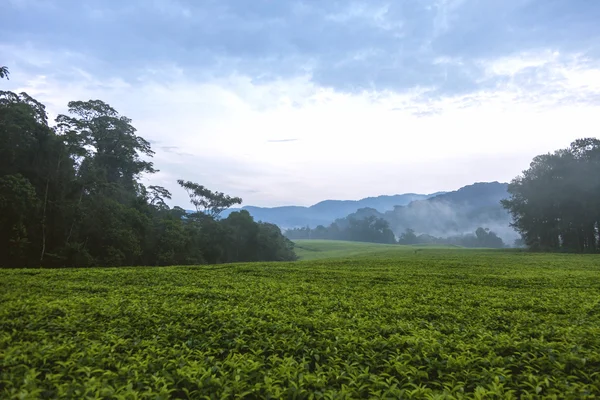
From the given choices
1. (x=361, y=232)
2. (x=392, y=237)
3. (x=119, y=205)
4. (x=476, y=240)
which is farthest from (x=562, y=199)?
(x=361, y=232)

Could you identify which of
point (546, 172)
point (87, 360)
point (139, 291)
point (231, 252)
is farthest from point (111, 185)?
point (546, 172)

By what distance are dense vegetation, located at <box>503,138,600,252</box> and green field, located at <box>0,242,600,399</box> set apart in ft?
127

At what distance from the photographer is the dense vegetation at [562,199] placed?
3825 cm

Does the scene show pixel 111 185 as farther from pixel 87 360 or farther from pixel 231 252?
pixel 87 360

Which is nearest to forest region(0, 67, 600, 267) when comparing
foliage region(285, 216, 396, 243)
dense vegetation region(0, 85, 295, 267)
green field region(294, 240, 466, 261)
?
dense vegetation region(0, 85, 295, 267)

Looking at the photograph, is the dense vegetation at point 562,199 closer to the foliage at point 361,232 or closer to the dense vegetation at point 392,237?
the dense vegetation at point 392,237

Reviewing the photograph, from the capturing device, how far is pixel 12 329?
524cm

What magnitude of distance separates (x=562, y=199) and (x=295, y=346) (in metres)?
45.7

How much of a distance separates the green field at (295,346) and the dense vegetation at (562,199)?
38.7 meters

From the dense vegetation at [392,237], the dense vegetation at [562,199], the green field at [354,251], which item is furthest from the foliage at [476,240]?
the dense vegetation at [562,199]

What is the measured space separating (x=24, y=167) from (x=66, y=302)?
20.5m

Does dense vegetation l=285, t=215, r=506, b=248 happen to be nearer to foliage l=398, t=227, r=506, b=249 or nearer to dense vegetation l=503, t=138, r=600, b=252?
foliage l=398, t=227, r=506, b=249

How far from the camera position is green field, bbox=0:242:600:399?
3.55 metres

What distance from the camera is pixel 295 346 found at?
15.4 feet
